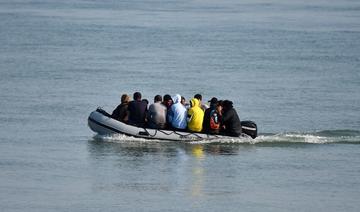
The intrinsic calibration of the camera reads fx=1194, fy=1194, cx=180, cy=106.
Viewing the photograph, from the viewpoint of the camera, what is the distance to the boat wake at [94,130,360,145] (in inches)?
997

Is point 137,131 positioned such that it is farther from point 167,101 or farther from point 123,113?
point 167,101

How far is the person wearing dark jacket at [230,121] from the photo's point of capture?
2530 cm

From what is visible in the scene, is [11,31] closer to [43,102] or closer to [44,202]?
[43,102]

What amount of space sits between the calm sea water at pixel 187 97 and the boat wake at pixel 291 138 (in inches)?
1.1

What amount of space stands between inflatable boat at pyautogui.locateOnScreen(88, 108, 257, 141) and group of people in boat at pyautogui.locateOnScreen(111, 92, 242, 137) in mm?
114

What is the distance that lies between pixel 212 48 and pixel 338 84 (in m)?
12.1

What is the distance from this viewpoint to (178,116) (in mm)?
25375

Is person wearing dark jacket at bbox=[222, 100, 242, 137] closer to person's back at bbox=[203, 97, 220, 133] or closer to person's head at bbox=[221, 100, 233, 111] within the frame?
person's head at bbox=[221, 100, 233, 111]

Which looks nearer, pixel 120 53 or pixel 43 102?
pixel 43 102

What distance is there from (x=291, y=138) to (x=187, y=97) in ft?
23.1

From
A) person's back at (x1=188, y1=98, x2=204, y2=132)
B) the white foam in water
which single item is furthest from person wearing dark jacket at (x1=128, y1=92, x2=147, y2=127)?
person's back at (x1=188, y1=98, x2=204, y2=132)

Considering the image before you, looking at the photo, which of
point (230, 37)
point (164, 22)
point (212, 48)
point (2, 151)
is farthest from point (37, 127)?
point (164, 22)

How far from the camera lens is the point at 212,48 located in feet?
154

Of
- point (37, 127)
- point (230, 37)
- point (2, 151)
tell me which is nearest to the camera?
point (2, 151)
